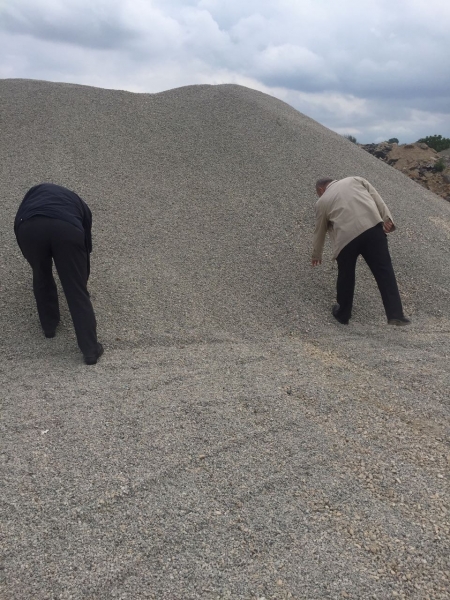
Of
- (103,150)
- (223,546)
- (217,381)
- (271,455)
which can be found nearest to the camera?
(223,546)

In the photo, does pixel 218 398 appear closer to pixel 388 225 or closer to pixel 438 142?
pixel 388 225

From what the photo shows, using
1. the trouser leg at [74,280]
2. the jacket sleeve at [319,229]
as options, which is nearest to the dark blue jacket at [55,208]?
the trouser leg at [74,280]

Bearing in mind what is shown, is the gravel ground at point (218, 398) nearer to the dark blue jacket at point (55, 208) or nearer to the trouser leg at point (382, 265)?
the trouser leg at point (382, 265)

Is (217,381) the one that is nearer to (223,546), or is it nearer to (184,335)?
(184,335)

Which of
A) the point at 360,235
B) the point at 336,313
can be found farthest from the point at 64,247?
the point at 336,313

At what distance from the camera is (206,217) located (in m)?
6.76

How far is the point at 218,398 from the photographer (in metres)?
3.50

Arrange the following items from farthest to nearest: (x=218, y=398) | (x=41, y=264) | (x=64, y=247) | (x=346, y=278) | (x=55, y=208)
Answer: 1. (x=346, y=278)
2. (x=41, y=264)
3. (x=55, y=208)
4. (x=64, y=247)
5. (x=218, y=398)

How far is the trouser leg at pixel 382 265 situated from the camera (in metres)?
4.82

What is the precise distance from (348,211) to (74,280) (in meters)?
2.55

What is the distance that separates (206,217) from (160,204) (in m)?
0.67

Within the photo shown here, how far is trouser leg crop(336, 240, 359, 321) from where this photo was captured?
4.90 metres

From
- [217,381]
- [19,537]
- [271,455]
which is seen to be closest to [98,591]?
[19,537]

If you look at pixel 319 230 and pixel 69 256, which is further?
pixel 319 230
